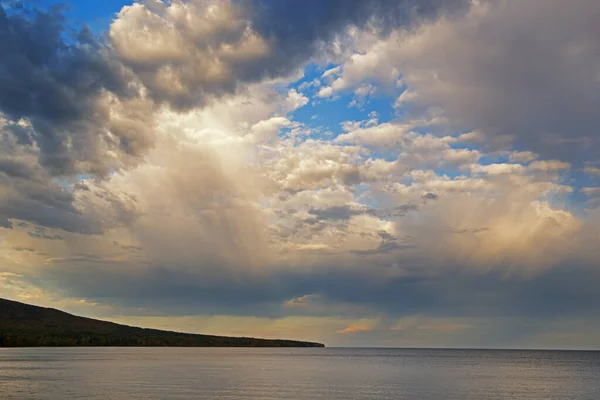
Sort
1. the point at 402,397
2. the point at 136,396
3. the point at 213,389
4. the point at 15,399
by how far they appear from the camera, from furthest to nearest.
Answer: the point at 213,389
the point at 402,397
the point at 136,396
the point at 15,399

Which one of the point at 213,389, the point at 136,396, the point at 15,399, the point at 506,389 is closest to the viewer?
the point at 15,399

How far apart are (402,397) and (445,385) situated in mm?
28787

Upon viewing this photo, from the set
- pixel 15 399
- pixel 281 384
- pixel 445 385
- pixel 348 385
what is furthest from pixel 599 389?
pixel 15 399

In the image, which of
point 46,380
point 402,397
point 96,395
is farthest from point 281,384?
point 46,380

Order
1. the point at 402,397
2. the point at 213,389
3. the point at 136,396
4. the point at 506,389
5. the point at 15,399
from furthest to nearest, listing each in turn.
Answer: the point at 506,389
the point at 213,389
the point at 402,397
the point at 136,396
the point at 15,399

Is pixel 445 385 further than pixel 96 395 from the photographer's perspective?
Yes

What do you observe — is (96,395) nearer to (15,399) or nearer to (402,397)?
(15,399)

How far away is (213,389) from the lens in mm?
95188

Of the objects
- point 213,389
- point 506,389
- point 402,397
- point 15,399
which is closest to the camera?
point 15,399

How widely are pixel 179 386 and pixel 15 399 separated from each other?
30253 millimetres

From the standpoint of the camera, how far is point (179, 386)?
99.5 metres

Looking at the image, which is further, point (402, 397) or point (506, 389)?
point (506, 389)

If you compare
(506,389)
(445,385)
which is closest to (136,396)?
(445,385)

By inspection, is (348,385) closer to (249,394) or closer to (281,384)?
(281,384)
